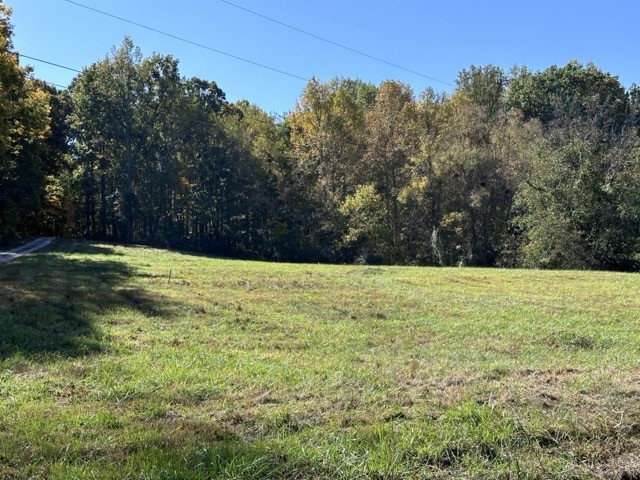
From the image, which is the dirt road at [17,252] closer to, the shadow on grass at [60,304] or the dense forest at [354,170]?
the dense forest at [354,170]

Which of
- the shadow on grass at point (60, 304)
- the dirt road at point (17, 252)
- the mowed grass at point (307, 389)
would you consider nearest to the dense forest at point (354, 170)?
the dirt road at point (17, 252)

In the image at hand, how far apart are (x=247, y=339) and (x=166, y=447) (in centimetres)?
496

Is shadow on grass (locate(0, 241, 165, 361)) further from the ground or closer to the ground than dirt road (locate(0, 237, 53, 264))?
closer to the ground

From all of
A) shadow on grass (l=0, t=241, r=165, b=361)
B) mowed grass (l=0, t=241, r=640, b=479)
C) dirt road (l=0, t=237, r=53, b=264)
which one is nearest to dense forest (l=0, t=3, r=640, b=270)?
dirt road (l=0, t=237, r=53, b=264)

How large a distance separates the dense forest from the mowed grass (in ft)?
65.1

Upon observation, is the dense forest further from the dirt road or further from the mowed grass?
the mowed grass

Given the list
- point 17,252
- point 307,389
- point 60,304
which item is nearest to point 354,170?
point 17,252

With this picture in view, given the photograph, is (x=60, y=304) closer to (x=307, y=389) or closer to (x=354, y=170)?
(x=307, y=389)

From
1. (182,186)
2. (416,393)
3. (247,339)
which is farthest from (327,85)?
(416,393)

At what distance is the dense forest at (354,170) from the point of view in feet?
99.2

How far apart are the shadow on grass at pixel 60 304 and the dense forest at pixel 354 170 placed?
51.3 ft

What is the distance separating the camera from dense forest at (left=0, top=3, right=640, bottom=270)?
30234 mm

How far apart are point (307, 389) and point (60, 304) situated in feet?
25.0

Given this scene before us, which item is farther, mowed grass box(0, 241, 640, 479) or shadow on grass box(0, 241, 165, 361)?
shadow on grass box(0, 241, 165, 361)
